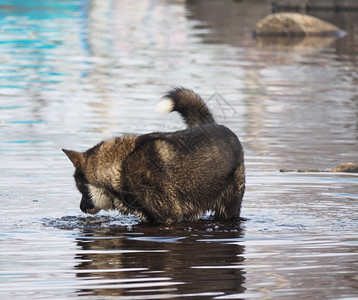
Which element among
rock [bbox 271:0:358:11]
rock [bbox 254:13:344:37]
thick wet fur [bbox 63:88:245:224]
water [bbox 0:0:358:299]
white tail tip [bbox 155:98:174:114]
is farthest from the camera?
rock [bbox 271:0:358:11]

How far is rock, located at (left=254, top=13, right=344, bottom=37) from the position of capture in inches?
1196

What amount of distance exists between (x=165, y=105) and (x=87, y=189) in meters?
1.03

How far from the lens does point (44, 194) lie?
9.89m

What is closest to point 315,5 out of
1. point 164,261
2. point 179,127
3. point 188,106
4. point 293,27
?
point 293,27

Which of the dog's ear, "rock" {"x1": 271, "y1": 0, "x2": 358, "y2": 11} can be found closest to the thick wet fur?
the dog's ear

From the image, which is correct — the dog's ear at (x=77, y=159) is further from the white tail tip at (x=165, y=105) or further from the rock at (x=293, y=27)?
the rock at (x=293, y=27)

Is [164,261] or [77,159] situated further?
[77,159]

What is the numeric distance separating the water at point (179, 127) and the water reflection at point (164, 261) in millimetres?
15

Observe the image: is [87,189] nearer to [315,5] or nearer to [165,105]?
[165,105]

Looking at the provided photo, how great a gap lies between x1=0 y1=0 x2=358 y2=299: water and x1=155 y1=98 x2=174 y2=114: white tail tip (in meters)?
1.01

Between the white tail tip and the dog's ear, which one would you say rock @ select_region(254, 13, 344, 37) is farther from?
the dog's ear

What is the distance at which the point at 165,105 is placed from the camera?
29.3 ft

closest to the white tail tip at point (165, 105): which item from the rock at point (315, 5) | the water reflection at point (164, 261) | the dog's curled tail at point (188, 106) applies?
the dog's curled tail at point (188, 106)

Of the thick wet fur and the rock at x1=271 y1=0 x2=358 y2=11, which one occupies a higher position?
the thick wet fur
